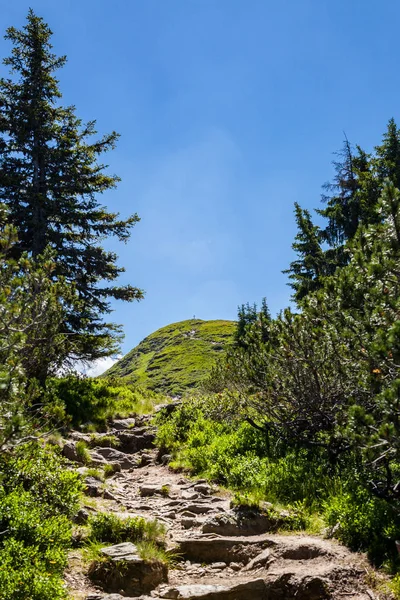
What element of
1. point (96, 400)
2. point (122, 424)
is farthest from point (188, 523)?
point (96, 400)

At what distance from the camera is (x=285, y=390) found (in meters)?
9.39

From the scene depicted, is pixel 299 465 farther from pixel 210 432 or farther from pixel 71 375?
pixel 71 375

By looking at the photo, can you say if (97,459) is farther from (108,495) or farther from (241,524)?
(241,524)

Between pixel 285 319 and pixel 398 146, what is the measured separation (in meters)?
21.8

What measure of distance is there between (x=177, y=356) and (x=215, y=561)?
274 feet

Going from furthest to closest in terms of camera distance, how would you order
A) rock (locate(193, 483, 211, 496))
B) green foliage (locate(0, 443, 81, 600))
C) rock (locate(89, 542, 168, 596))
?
rock (locate(193, 483, 211, 496)), rock (locate(89, 542, 168, 596)), green foliage (locate(0, 443, 81, 600))

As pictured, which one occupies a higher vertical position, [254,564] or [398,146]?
[398,146]

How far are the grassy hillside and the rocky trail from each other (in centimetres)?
4276

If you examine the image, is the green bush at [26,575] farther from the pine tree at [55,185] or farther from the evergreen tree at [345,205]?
the evergreen tree at [345,205]

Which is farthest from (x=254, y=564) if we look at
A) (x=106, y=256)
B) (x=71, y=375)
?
(x=106, y=256)

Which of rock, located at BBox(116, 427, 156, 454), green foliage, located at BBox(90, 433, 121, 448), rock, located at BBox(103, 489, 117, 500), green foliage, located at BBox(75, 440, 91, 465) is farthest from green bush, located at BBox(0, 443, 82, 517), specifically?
rock, located at BBox(116, 427, 156, 454)

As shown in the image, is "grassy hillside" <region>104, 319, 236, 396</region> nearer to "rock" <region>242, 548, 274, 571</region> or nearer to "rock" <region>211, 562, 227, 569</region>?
"rock" <region>211, 562, 227, 569</region>

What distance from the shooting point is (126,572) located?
551cm

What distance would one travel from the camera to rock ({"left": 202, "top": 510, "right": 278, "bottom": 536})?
22.6 feet
